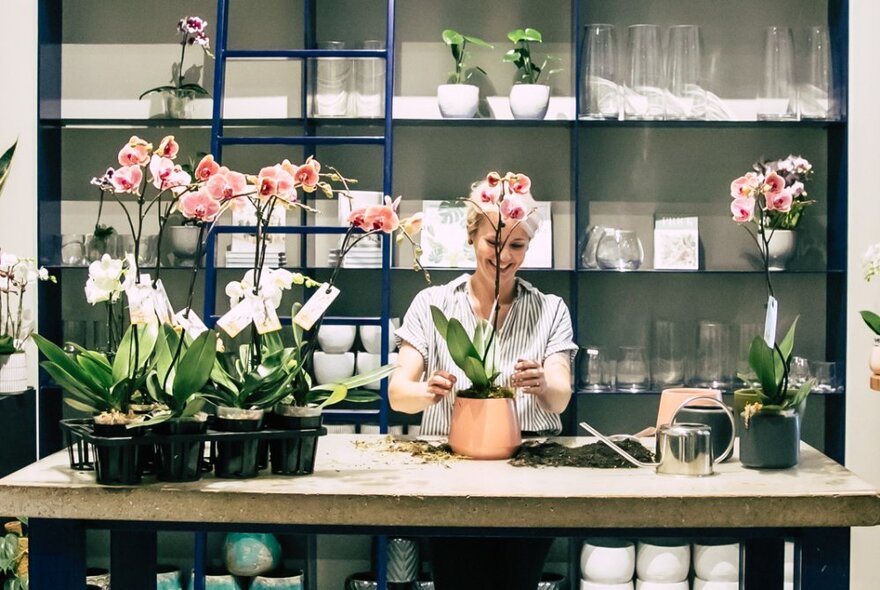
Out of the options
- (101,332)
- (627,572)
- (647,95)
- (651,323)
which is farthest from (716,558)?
(101,332)

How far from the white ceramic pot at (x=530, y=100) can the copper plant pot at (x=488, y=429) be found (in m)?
1.92

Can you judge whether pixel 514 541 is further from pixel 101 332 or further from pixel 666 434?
pixel 101 332

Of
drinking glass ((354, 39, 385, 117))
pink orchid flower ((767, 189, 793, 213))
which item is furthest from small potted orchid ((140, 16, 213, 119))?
pink orchid flower ((767, 189, 793, 213))

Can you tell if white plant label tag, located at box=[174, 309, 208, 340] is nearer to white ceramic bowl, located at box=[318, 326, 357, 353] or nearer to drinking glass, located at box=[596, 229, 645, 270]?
white ceramic bowl, located at box=[318, 326, 357, 353]

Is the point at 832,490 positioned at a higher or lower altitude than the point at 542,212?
lower

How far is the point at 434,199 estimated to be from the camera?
420 centimetres

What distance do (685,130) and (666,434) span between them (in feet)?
8.05

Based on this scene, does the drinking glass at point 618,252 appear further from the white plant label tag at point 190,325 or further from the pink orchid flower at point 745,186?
the white plant label tag at point 190,325

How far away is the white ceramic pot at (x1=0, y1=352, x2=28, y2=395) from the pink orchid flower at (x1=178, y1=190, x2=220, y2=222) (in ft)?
7.31

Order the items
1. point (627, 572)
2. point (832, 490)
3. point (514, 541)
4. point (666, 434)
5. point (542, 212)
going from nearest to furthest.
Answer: point (832, 490), point (666, 434), point (514, 541), point (627, 572), point (542, 212)

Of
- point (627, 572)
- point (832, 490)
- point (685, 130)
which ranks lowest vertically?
point (627, 572)

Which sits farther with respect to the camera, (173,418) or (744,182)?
(744,182)

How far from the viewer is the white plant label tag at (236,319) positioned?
6.16ft

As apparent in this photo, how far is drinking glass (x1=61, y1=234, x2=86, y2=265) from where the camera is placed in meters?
3.98
